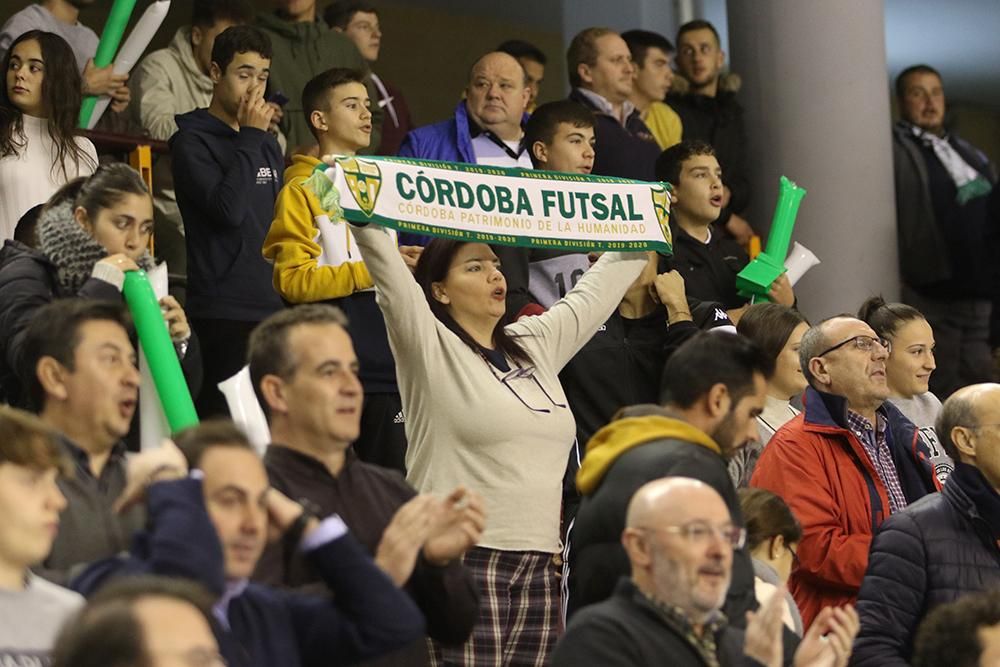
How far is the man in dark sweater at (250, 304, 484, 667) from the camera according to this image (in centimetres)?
397

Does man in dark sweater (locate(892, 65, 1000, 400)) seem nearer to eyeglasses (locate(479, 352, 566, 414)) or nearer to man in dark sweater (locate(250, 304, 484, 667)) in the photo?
eyeglasses (locate(479, 352, 566, 414))

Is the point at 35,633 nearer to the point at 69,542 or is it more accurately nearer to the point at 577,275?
the point at 69,542

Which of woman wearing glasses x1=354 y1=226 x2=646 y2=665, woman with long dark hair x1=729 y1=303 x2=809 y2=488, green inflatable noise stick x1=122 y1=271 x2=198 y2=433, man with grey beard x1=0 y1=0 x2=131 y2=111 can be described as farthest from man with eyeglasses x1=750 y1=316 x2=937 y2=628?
man with grey beard x1=0 y1=0 x2=131 y2=111

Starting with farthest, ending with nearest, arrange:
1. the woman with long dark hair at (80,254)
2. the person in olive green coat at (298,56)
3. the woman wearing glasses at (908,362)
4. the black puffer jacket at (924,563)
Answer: the person in olive green coat at (298,56), the woman wearing glasses at (908,362), the black puffer jacket at (924,563), the woman with long dark hair at (80,254)

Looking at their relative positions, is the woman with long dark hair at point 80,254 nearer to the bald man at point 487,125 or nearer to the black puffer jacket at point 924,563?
the black puffer jacket at point 924,563

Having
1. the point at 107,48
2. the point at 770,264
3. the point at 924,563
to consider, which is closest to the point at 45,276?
the point at 107,48

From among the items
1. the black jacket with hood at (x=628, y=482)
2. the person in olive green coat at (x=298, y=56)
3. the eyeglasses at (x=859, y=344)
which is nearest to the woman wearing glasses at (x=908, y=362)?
the eyeglasses at (x=859, y=344)

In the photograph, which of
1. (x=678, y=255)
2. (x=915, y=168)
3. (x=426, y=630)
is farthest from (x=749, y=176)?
(x=426, y=630)

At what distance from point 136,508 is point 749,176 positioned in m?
6.33

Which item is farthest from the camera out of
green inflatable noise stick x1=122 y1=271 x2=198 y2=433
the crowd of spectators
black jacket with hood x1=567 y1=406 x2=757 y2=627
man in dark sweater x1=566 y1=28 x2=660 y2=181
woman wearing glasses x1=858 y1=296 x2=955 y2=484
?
man in dark sweater x1=566 y1=28 x2=660 y2=181

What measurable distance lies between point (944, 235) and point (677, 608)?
6.18 m

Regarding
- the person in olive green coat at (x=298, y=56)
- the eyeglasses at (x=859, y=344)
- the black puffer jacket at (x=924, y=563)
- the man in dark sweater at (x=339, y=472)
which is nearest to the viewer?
the man in dark sweater at (x=339, y=472)

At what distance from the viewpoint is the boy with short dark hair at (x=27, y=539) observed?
3.46 meters

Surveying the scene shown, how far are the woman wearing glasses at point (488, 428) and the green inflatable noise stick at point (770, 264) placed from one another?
2262mm
